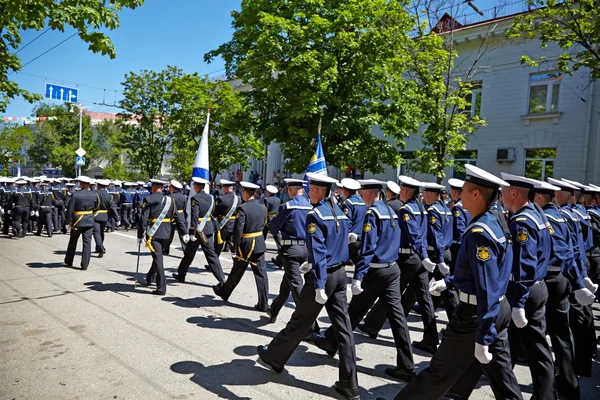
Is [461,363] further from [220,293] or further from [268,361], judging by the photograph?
[220,293]

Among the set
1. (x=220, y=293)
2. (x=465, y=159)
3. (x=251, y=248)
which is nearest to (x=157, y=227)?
(x=220, y=293)

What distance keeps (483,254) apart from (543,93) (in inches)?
713

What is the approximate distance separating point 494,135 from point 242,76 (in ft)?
37.2

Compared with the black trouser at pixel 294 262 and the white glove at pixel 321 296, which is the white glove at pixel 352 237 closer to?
the black trouser at pixel 294 262

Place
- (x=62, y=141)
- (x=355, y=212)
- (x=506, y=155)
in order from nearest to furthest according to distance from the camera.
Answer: (x=355, y=212) → (x=506, y=155) → (x=62, y=141)

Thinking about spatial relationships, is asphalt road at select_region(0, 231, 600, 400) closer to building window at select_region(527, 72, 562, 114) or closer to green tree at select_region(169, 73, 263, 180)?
building window at select_region(527, 72, 562, 114)

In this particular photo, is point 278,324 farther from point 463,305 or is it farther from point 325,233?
point 463,305

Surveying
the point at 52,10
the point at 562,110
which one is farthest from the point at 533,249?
the point at 562,110

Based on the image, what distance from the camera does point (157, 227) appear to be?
328 inches

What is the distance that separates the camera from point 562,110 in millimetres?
17812

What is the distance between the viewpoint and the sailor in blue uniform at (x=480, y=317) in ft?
10.5

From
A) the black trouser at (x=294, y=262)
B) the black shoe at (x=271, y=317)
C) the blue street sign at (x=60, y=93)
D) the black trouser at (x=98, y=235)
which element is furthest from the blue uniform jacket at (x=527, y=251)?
the blue street sign at (x=60, y=93)

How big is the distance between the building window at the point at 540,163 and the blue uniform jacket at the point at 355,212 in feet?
42.2

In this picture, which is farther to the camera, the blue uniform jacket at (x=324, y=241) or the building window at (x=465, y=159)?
the building window at (x=465, y=159)
